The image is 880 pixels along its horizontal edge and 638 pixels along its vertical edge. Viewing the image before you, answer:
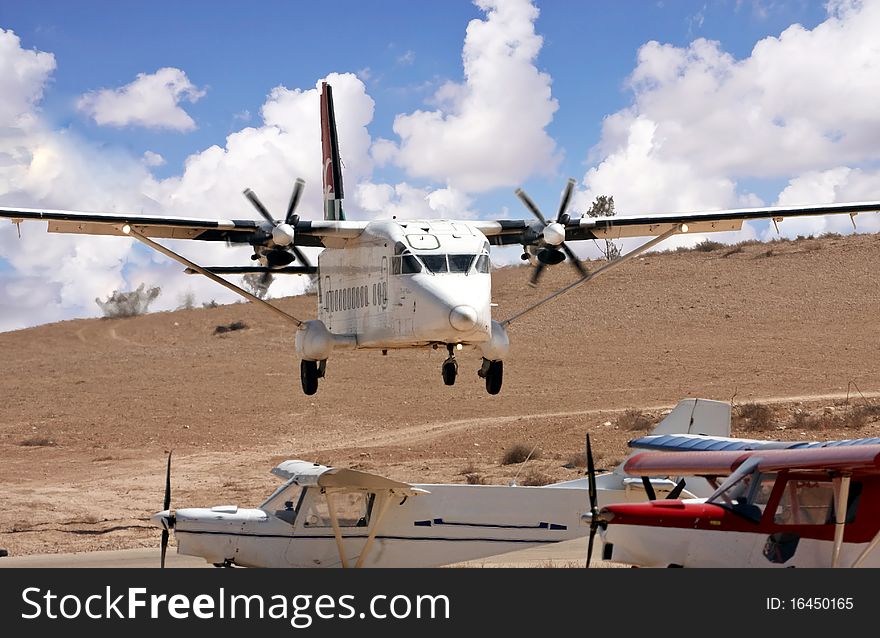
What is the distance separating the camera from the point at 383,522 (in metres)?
21.5

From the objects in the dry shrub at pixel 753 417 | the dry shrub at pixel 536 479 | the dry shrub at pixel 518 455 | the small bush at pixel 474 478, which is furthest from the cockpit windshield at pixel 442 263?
the dry shrub at pixel 753 417

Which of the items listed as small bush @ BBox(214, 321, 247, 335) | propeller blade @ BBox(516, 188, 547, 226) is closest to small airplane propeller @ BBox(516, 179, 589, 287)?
propeller blade @ BBox(516, 188, 547, 226)

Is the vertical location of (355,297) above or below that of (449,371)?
above

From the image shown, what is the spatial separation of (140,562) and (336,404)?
30759 mm

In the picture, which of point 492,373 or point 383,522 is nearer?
point 383,522

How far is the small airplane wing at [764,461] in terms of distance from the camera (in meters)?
14.7

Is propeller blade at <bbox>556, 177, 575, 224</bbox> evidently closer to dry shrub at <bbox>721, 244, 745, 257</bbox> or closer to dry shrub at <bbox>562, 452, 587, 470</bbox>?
dry shrub at <bbox>562, 452, 587, 470</bbox>

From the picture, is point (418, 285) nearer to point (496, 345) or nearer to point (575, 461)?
point (496, 345)

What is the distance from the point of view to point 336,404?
58562 millimetres

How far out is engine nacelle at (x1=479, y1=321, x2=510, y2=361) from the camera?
2952cm

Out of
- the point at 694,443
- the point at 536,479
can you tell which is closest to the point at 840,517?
the point at 694,443

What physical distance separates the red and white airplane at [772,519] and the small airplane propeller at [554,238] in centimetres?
1461

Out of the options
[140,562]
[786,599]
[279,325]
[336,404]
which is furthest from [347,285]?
[279,325]

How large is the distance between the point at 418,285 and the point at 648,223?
31.6ft
